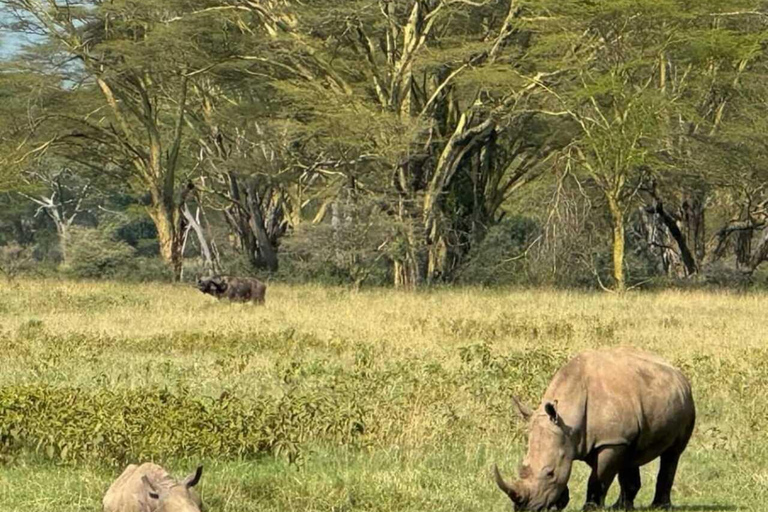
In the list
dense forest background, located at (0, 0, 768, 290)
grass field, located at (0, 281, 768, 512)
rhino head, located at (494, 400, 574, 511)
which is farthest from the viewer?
dense forest background, located at (0, 0, 768, 290)

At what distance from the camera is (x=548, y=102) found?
31.8 metres

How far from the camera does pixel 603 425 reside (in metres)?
7.55

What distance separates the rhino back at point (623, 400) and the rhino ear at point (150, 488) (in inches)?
93.2

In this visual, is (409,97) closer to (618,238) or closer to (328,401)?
(618,238)

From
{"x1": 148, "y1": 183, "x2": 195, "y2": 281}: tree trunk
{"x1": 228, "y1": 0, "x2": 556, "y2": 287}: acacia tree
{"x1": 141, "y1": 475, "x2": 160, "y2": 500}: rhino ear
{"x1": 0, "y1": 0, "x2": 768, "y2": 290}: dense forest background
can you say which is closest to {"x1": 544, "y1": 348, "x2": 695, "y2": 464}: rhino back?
{"x1": 141, "y1": 475, "x2": 160, "y2": 500}: rhino ear

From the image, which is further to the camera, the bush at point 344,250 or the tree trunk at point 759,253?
the tree trunk at point 759,253

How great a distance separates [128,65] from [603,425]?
89.7 feet

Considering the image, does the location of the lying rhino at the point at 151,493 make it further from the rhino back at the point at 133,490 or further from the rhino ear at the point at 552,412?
the rhino ear at the point at 552,412

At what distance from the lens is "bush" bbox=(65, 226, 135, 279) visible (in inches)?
1459

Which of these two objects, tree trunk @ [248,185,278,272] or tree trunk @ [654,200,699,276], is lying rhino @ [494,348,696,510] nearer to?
tree trunk @ [654,200,699,276]

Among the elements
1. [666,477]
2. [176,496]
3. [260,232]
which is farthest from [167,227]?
[176,496]

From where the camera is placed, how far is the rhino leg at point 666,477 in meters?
8.20

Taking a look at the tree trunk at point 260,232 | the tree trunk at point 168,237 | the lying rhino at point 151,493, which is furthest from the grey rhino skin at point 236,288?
the lying rhino at point 151,493

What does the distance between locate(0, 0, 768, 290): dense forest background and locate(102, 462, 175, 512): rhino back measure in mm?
21915
